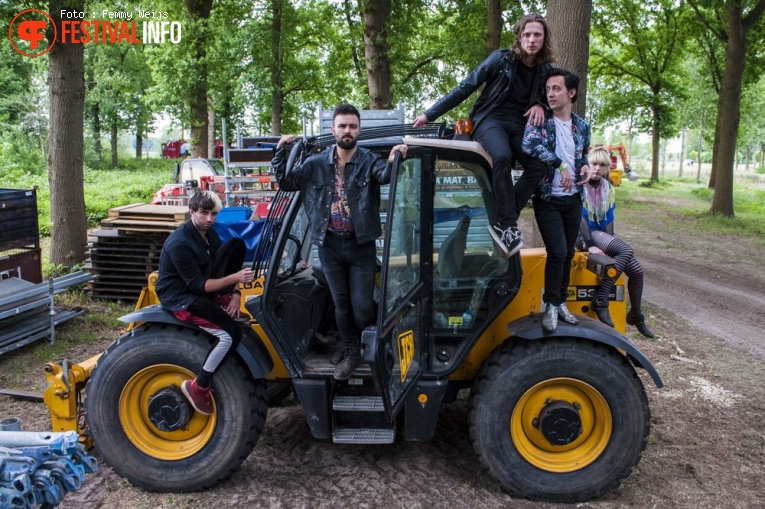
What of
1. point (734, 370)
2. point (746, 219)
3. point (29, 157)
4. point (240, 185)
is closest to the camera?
point (734, 370)

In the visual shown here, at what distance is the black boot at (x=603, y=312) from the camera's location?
4586mm

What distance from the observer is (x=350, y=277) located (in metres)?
4.20

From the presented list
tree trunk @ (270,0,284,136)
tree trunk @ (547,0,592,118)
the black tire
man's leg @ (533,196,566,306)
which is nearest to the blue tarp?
the black tire

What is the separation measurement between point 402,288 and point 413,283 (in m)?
0.11

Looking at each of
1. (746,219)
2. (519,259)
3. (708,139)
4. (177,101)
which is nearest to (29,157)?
(177,101)

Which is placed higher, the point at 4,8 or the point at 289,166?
the point at 4,8

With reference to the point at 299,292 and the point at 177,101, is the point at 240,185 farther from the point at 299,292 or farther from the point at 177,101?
the point at 299,292

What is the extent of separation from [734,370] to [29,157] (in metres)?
28.0

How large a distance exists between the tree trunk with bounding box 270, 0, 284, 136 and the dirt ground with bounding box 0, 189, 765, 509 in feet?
60.3

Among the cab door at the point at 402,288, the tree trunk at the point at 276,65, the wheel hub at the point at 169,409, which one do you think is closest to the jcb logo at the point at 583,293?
the cab door at the point at 402,288

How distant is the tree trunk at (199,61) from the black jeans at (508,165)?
1812 centimetres

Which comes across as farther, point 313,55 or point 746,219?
point 313,55

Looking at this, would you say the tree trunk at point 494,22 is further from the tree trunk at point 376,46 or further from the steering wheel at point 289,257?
the steering wheel at point 289,257

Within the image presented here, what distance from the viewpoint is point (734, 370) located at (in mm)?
6793
